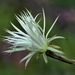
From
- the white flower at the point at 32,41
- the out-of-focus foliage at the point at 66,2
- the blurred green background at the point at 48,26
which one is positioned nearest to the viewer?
the white flower at the point at 32,41

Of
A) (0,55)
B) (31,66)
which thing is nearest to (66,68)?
(31,66)

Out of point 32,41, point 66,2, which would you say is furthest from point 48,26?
point 32,41

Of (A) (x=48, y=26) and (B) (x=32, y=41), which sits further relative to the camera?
(A) (x=48, y=26)

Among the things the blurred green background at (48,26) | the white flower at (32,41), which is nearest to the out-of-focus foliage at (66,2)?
the blurred green background at (48,26)

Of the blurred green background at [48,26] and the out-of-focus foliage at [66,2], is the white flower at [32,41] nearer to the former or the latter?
the blurred green background at [48,26]

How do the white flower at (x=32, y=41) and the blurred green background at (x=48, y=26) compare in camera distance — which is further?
the blurred green background at (x=48, y=26)

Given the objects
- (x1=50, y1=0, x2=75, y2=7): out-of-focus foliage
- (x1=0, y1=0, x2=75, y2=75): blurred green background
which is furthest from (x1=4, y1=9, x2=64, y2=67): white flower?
(x1=50, y1=0, x2=75, y2=7): out-of-focus foliage

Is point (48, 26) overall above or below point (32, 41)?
below

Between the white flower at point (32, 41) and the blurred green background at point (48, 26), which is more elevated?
the white flower at point (32, 41)

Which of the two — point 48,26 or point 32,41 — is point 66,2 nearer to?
point 48,26

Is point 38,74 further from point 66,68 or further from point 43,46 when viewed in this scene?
point 43,46
